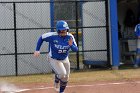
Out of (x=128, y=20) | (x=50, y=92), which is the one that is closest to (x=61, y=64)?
(x=50, y=92)

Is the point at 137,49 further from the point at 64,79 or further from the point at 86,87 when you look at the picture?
the point at 64,79

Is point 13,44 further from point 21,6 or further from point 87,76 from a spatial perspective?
point 87,76

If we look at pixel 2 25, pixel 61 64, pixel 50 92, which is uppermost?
pixel 2 25

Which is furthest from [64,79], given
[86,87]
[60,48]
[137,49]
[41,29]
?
[137,49]

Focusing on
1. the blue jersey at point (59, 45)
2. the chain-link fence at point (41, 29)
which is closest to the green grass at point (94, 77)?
the chain-link fence at point (41, 29)

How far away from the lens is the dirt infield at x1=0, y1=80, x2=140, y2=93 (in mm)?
12162

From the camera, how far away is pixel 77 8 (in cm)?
1834

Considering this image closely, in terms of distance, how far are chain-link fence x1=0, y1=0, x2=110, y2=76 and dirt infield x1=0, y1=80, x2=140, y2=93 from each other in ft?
12.6

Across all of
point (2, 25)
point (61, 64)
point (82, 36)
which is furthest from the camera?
point (82, 36)

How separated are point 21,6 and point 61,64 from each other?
8007 millimetres

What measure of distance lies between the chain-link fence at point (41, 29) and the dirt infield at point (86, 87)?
3849 millimetres

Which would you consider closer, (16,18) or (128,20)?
(16,18)

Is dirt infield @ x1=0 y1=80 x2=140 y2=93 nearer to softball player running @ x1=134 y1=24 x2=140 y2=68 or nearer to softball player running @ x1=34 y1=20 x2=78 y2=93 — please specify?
softball player running @ x1=34 y1=20 x2=78 y2=93

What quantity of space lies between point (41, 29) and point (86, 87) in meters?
5.79
